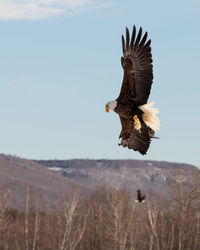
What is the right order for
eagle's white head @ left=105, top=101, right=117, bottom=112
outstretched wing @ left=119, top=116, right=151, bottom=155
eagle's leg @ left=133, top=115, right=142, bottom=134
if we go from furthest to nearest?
outstretched wing @ left=119, top=116, right=151, bottom=155
eagle's white head @ left=105, top=101, right=117, bottom=112
eagle's leg @ left=133, top=115, right=142, bottom=134

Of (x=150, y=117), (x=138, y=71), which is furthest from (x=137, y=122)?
(x=138, y=71)

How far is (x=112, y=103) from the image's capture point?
9328 millimetres

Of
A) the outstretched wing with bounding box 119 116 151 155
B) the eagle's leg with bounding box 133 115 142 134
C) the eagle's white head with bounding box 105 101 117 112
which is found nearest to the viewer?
the eagle's leg with bounding box 133 115 142 134

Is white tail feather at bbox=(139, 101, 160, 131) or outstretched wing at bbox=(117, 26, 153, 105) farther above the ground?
outstretched wing at bbox=(117, 26, 153, 105)

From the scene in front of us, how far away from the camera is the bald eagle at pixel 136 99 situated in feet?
29.8

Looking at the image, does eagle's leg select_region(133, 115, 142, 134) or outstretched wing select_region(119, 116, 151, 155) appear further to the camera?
outstretched wing select_region(119, 116, 151, 155)

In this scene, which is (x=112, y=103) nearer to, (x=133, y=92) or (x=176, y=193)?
(x=133, y=92)

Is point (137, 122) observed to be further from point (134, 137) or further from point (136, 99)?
point (134, 137)

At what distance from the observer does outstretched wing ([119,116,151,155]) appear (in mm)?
9391

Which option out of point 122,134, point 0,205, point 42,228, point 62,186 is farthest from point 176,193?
point 62,186

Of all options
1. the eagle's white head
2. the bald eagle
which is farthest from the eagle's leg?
the eagle's white head

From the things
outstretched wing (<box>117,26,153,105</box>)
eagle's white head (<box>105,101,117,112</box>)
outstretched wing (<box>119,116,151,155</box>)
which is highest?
outstretched wing (<box>117,26,153,105</box>)

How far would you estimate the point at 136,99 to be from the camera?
30.2 feet

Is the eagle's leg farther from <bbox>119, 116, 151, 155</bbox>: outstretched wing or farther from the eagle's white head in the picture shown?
the eagle's white head
